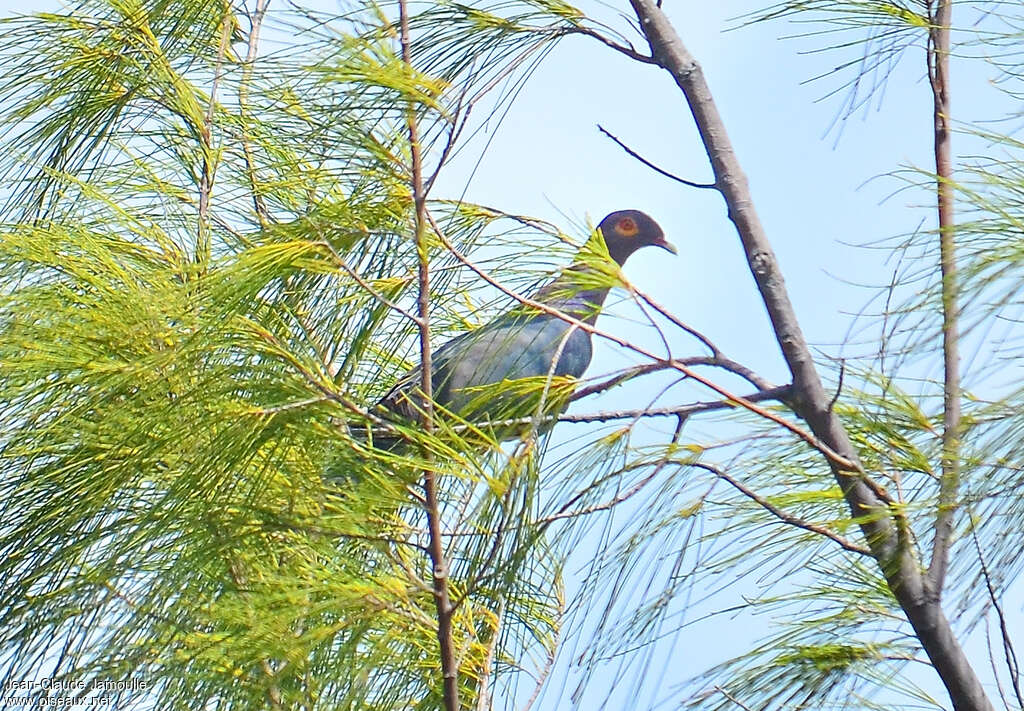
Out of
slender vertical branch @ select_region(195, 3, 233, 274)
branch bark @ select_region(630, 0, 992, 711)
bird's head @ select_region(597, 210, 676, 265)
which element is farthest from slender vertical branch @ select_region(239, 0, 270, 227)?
bird's head @ select_region(597, 210, 676, 265)

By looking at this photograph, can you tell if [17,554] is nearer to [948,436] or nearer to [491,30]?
[491,30]

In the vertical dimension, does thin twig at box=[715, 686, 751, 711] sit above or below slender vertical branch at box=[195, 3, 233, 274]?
below

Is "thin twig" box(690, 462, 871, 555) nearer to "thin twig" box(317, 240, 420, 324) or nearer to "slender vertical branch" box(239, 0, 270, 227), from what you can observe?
"thin twig" box(317, 240, 420, 324)

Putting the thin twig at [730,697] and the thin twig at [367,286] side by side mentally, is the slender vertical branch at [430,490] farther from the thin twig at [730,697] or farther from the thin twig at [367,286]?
the thin twig at [730,697]

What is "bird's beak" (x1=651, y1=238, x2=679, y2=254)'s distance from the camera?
8.54 feet

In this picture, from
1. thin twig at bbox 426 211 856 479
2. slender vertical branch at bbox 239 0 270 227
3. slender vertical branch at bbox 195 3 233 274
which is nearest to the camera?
thin twig at bbox 426 211 856 479

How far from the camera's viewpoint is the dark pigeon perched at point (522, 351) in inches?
45.8

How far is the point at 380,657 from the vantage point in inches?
51.4

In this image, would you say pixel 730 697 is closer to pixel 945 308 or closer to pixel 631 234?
pixel 945 308

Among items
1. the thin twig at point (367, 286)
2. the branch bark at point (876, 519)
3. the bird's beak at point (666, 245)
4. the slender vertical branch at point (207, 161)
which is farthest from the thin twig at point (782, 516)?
the bird's beak at point (666, 245)

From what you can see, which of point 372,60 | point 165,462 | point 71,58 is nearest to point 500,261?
point 372,60

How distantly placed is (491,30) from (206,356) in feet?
1.47

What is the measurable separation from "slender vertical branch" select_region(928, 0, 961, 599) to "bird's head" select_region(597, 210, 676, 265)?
118 centimetres

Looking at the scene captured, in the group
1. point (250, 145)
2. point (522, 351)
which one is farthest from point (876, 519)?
point (250, 145)
